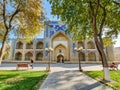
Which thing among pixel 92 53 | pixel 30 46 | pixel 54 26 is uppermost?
pixel 54 26

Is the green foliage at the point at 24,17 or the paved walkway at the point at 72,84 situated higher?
the green foliage at the point at 24,17

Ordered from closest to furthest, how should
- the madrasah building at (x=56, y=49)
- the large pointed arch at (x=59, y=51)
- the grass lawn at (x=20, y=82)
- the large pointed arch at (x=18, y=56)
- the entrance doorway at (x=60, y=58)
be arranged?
1. the grass lawn at (x=20, y=82)
2. the madrasah building at (x=56, y=49)
3. the large pointed arch at (x=59, y=51)
4. the entrance doorway at (x=60, y=58)
5. the large pointed arch at (x=18, y=56)

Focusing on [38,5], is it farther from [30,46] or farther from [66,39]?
[30,46]

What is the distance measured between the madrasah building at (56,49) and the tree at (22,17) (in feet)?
72.1

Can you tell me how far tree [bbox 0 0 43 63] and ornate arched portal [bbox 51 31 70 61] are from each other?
2392 centimetres

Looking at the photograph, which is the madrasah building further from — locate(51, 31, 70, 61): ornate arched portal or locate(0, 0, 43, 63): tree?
locate(0, 0, 43, 63): tree

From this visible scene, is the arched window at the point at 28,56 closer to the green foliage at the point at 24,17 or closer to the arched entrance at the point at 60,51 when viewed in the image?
the arched entrance at the point at 60,51

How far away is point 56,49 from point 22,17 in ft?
88.4

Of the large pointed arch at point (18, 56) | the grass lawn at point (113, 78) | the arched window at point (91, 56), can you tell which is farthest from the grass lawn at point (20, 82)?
the large pointed arch at point (18, 56)

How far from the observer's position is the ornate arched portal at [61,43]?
37897mm

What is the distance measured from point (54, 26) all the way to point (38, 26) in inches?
971

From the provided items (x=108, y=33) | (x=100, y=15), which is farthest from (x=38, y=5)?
(x=108, y=33)

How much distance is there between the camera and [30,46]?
1676 inches

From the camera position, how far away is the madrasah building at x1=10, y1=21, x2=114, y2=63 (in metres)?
36.7
